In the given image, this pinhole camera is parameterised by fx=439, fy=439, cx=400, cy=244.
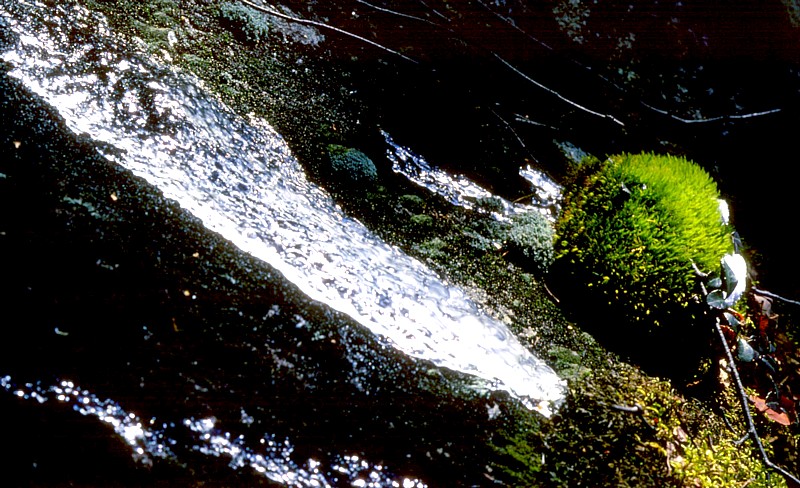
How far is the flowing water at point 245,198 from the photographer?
2.08m

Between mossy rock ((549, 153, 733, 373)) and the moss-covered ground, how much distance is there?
14 centimetres

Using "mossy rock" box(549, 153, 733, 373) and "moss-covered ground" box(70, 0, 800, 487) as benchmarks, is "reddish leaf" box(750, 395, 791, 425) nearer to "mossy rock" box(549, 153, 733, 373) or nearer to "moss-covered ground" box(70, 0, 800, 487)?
"moss-covered ground" box(70, 0, 800, 487)

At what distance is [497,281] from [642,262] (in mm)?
1026

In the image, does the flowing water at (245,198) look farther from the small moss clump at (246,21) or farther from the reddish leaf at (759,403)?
the reddish leaf at (759,403)

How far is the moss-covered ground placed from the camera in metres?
2.12

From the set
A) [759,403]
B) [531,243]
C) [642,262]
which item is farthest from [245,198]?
[759,403]

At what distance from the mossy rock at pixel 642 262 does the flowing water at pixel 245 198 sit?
0.85 metres

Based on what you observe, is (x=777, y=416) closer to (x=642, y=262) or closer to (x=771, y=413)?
(x=771, y=413)

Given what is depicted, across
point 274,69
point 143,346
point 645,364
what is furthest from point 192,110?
point 645,364

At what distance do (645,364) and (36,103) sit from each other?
3.70 metres

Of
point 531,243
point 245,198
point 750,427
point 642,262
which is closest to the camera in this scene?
point 245,198

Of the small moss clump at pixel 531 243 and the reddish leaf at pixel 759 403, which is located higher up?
the small moss clump at pixel 531 243

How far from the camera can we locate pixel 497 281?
2.89m

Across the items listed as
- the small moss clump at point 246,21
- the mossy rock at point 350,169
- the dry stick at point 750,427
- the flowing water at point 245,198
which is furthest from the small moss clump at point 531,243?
the small moss clump at point 246,21
